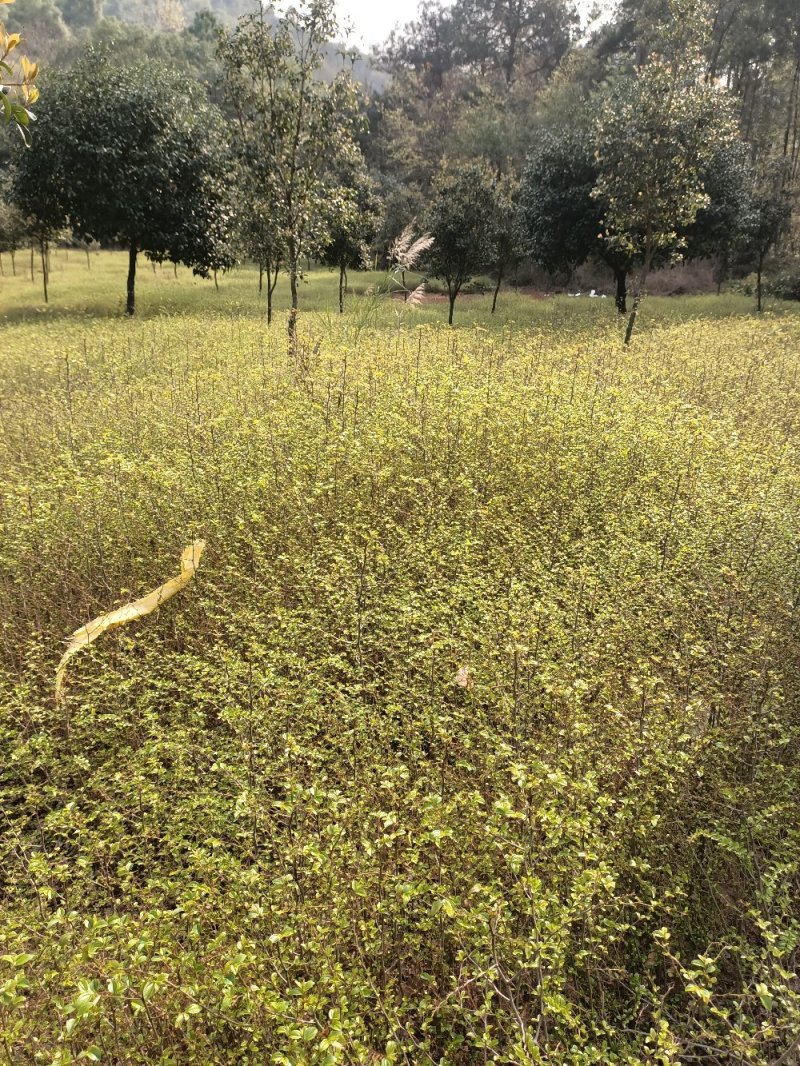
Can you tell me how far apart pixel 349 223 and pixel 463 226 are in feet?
17.3

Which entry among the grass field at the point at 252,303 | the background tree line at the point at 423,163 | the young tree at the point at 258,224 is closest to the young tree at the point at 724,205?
the background tree line at the point at 423,163

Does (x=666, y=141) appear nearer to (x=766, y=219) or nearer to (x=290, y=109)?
(x=290, y=109)

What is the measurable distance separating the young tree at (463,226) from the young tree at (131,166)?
7223mm

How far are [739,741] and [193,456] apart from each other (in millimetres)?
5504

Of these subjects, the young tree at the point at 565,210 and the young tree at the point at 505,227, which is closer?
the young tree at the point at 505,227

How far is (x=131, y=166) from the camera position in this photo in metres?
18.2

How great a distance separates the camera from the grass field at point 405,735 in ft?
7.63

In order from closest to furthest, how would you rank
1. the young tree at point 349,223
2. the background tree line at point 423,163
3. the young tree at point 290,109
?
the young tree at point 290,109
the background tree line at point 423,163
the young tree at point 349,223

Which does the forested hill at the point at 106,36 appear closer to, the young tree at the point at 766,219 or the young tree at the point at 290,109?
the young tree at the point at 766,219

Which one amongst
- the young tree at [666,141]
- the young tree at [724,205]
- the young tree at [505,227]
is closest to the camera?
the young tree at [666,141]

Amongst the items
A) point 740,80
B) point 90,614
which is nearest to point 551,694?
point 90,614

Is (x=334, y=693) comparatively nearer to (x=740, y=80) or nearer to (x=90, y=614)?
(x=90, y=614)

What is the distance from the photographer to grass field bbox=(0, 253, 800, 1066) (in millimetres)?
2326

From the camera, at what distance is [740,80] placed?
128 feet
